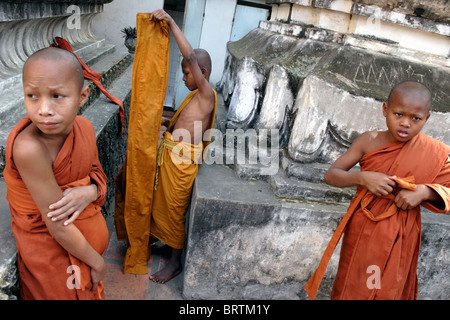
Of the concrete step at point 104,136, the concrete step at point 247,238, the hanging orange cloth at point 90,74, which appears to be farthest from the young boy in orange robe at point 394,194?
the hanging orange cloth at point 90,74

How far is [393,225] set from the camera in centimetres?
173

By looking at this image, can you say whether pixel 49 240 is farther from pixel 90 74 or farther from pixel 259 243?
pixel 90 74

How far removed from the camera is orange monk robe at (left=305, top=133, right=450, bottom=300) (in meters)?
1.71

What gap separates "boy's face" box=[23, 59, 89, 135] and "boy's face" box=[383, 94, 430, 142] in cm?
145

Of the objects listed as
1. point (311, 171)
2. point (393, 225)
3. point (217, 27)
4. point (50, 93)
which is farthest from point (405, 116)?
point (217, 27)

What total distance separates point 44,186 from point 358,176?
57.5 inches

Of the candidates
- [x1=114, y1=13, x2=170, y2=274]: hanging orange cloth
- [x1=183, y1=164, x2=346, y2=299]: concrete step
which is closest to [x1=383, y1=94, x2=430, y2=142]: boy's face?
[x1=183, y1=164, x2=346, y2=299]: concrete step

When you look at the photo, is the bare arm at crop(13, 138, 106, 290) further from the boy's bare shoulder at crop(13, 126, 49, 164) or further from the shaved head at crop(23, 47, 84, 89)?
the shaved head at crop(23, 47, 84, 89)

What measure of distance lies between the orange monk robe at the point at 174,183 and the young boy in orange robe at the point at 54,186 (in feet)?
2.65

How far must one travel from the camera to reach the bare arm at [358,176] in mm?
1669

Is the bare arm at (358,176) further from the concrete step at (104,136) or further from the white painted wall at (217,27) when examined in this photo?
the white painted wall at (217,27)
